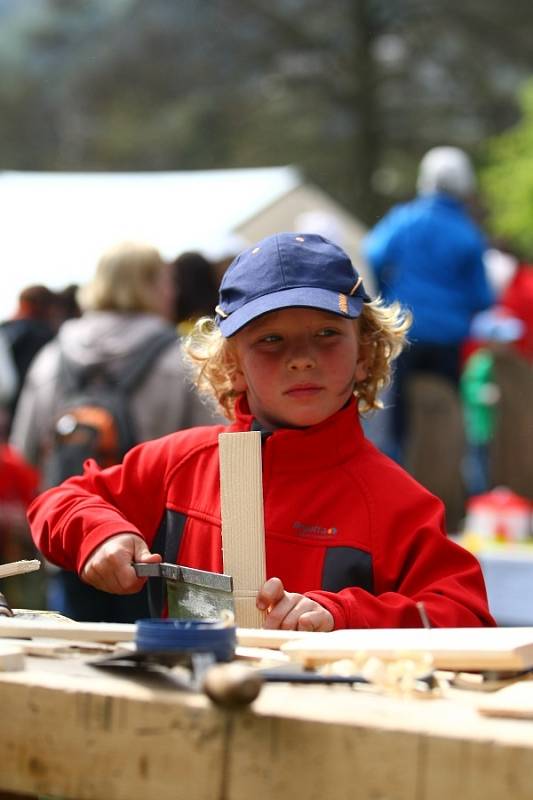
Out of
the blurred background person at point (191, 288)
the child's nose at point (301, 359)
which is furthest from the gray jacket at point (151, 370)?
the child's nose at point (301, 359)

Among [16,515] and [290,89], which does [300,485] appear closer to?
[16,515]

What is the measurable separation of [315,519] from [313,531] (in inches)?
0.9

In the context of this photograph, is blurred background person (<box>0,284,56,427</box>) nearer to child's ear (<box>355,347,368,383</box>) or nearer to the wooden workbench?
child's ear (<box>355,347,368,383</box>)

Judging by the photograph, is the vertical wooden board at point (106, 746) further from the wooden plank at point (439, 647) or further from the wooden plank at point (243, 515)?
the wooden plank at point (243, 515)

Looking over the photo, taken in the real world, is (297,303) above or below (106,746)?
above

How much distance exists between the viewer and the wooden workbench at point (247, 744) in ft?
5.24

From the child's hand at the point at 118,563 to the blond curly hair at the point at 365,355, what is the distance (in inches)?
22.5

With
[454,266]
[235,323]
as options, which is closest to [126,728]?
[235,323]

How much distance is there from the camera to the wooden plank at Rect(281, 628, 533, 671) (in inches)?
75.3

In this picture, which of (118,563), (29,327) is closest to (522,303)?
(29,327)

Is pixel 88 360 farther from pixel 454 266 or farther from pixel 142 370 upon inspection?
pixel 454 266

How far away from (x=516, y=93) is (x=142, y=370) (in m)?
25.0

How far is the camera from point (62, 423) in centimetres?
509

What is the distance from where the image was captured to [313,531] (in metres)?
2.67
